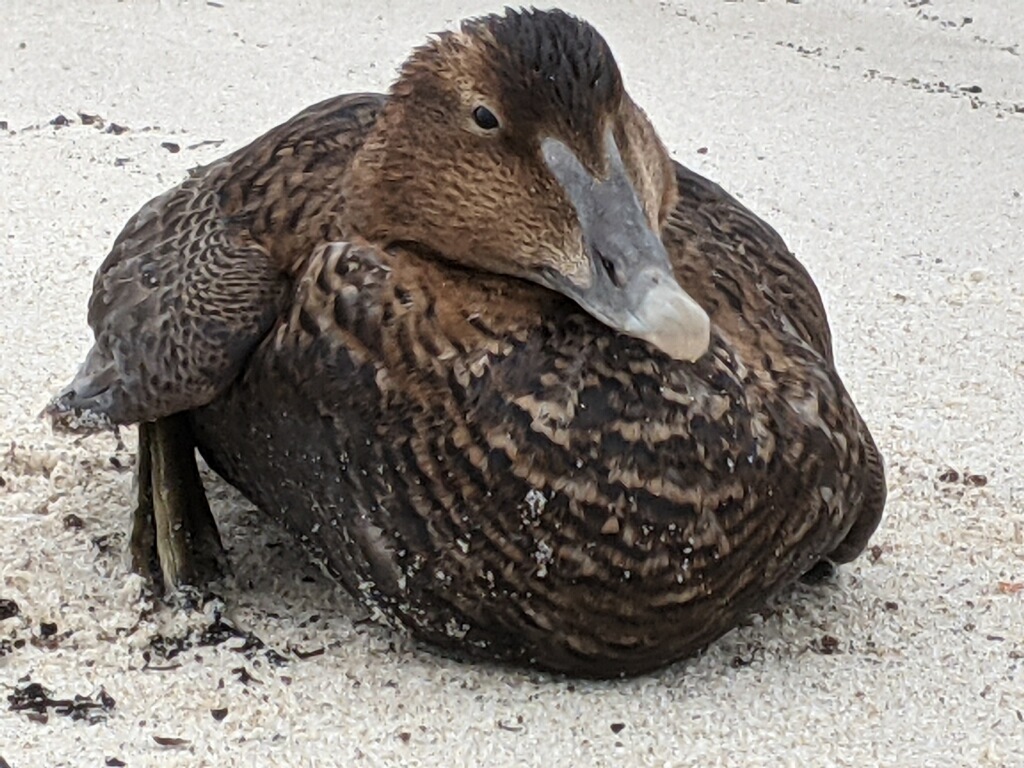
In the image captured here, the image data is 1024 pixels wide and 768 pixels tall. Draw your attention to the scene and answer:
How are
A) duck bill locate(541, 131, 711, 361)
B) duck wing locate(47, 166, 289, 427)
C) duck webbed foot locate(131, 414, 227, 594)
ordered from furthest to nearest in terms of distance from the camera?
duck webbed foot locate(131, 414, 227, 594) < duck wing locate(47, 166, 289, 427) < duck bill locate(541, 131, 711, 361)

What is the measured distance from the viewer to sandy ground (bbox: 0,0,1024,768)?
2.32m

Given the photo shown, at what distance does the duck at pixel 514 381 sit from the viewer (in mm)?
2234

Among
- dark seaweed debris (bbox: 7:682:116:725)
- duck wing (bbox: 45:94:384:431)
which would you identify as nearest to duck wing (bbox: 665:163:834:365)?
duck wing (bbox: 45:94:384:431)

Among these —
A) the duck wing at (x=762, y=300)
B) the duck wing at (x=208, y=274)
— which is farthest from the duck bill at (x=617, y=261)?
the duck wing at (x=208, y=274)

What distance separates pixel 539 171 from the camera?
2229 mm

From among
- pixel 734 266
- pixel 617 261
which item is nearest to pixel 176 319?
pixel 617 261

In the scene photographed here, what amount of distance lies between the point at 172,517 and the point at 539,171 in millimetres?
807

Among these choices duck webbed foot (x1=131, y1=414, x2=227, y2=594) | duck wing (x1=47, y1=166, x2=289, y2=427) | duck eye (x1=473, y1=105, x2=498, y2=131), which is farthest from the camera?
duck webbed foot (x1=131, y1=414, x2=227, y2=594)

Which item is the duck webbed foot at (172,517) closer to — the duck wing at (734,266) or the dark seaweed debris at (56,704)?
the dark seaweed debris at (56,704)

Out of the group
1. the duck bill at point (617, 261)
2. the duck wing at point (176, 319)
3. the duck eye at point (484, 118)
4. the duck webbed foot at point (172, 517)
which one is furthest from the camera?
the duck webbed foot at point (172, 517)

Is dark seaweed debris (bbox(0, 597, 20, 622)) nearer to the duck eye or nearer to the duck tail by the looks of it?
the duck tail

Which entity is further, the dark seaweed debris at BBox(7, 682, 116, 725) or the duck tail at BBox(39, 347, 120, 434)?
the duck tail at BBox(39, 347, 120, 434)

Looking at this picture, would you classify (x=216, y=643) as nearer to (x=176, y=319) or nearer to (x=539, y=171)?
(x=176, y=319)

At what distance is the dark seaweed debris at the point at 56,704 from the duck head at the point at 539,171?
696 mm
